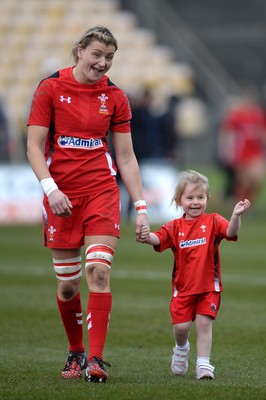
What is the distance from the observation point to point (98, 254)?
24.1 feet

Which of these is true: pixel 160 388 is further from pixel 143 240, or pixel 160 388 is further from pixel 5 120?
pixel 5 120

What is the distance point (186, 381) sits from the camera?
7.27 meters

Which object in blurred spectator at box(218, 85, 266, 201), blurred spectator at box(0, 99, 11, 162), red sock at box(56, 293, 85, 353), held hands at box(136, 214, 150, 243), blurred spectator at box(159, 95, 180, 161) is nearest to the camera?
held hands at box(136, 214, 150, 243)

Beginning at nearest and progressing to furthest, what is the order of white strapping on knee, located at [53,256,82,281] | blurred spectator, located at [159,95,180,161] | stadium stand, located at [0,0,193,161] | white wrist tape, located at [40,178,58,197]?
white wrist tape, located at [40,178,58,197] < white strapping on knee, located at [53,256,82,281] < blurred spectator, located at [159,95,180,161] < stadium stand, located at [0,0,193,161]

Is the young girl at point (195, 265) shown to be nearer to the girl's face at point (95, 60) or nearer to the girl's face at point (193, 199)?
the girl's face at point (193, 199)

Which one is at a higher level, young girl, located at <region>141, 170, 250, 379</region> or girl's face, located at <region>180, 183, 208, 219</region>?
girl's face, located at <region>180, 183, 208, 219</region>

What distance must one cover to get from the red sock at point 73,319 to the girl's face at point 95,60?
59.3 inches

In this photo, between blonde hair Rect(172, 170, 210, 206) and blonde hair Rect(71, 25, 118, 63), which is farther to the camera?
blonde hair Rect(172, 170, 210, 206)

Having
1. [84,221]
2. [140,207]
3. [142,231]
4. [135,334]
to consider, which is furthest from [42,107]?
[135,334]

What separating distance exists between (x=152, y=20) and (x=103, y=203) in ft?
96.6

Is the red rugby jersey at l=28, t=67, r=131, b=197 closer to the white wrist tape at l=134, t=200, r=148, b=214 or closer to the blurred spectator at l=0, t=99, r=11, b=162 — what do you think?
the white wrist tape at l=134, t=200, r=148, b=214

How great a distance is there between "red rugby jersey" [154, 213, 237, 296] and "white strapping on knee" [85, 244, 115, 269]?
36cm

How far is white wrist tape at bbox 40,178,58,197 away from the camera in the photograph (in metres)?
7.26

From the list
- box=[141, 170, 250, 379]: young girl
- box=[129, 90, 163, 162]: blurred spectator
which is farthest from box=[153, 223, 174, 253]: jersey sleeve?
box=[129, 90, 163, 162]: blurred spectator
